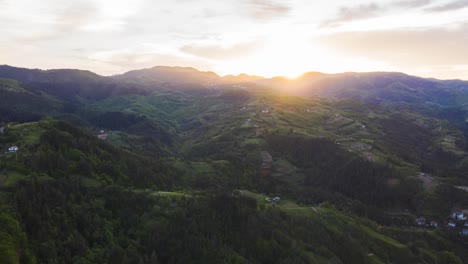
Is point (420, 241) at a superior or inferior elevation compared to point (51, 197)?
inferior

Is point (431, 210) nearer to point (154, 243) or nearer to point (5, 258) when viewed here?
point (154, 243)

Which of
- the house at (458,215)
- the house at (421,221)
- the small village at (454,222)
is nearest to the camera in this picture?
the small village at (454,222)

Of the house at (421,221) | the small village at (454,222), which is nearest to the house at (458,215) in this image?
the small village at (454,222)

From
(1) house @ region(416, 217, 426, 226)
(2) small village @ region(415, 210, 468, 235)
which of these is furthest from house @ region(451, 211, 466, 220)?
(1) house @ region(416, 217, 426, 226)

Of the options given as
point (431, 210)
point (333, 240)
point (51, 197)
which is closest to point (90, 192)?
point (51, 197)

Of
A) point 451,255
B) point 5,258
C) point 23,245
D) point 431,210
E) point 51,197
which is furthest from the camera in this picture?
point 431,210

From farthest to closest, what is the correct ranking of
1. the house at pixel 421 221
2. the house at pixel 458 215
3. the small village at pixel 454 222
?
the house at pixel 421 221
the house at pixel 458 215
the small village at pixel 454 222

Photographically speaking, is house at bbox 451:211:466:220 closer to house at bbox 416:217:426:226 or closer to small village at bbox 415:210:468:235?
small village at bbox 415:210:468:235

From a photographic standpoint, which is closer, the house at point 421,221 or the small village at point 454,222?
the small village at point 454,222

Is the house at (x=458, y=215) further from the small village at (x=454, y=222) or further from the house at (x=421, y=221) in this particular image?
the house at (x=421, y=221)

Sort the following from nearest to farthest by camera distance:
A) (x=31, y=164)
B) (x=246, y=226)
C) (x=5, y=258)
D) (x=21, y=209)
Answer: (x=5, y=258) → (x=21, y=209) → (x=31, y=164) → (x=246, y=226)

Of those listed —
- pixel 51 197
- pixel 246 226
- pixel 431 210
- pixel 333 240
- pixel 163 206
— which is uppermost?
pixel 51 197
